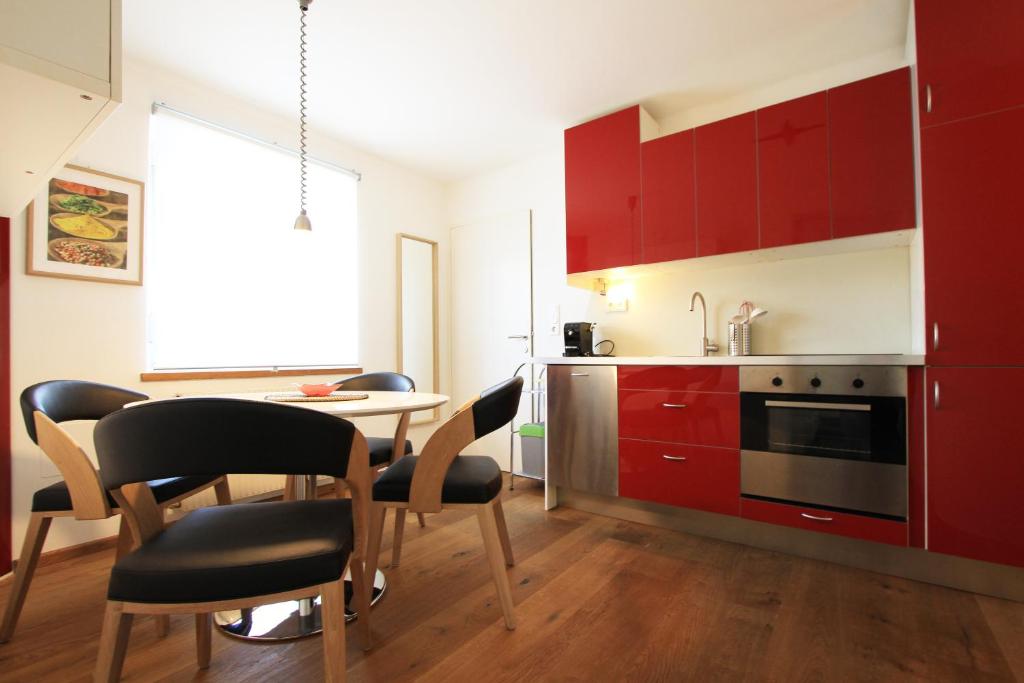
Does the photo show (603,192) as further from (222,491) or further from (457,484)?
(222,491)

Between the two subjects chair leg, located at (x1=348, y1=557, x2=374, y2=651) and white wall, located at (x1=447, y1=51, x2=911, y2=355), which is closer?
chair leg, located at (x1=348, y1=557, x2=374, y2=651)

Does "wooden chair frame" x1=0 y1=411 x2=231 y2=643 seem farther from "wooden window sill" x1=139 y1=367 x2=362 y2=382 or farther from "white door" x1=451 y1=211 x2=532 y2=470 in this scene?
"white door" x1=451 y1=211 x2=532 y2=470

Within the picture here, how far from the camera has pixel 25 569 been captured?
1.53m

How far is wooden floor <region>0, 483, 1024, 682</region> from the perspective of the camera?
4.58 feet

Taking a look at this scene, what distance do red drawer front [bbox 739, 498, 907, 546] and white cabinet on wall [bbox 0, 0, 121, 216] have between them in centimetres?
270

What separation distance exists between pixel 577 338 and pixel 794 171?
1.50 metres

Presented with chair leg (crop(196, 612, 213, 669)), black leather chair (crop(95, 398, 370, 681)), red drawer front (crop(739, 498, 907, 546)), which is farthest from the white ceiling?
chair leg (crop(196, 612, 213, 669))

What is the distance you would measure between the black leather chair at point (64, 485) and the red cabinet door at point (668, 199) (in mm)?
2483

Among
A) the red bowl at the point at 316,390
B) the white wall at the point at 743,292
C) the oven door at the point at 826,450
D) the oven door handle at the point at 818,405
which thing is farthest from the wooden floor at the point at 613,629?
the white wall at the point at 743,292

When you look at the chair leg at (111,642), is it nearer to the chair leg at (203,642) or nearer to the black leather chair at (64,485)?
the black leather chair at (64,485)

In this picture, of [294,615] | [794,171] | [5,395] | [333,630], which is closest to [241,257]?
[5,395]

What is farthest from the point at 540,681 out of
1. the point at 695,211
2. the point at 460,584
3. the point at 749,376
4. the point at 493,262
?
the point at 493,262

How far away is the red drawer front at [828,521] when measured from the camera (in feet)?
6.35

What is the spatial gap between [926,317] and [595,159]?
1.97 metres
